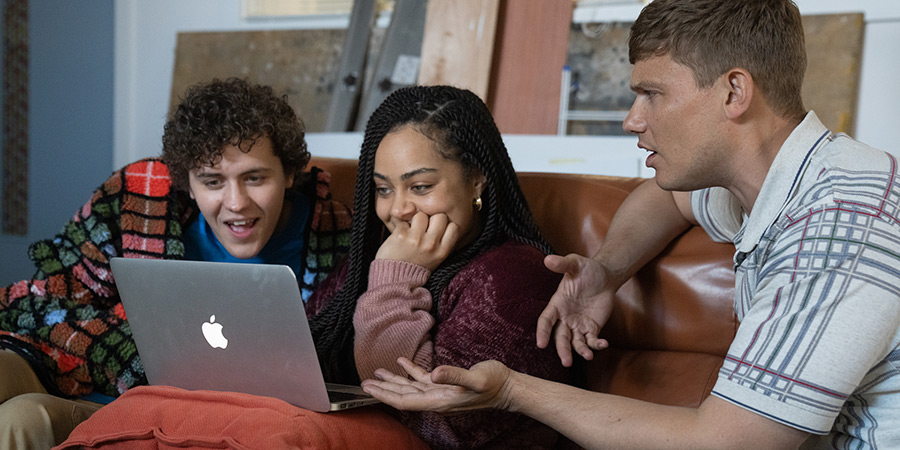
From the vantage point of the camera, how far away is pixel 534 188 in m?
1.99

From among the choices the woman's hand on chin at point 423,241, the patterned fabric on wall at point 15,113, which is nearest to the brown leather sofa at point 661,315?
the woman's hand on chin at point 423,241

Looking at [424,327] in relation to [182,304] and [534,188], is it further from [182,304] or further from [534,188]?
[534,188]

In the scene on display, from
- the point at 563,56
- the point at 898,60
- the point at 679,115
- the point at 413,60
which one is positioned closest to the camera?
the point at 679,115

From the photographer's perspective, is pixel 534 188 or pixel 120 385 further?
pixel 534 188

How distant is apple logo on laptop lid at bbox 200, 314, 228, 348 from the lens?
1361 mm

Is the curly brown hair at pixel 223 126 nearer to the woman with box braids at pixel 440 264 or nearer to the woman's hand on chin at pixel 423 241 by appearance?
the woman with box braids at pixel 440 264

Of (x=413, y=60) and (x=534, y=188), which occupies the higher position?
(x=413, y=60)

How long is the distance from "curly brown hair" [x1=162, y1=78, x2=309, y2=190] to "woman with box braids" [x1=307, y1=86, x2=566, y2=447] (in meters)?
0.29

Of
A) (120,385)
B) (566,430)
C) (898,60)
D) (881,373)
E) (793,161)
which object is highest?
(898,60)

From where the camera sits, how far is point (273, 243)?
2.11 m

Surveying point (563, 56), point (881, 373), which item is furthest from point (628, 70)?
point (881, 373)

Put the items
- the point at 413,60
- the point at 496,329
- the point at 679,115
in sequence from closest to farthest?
the point at 679,115 → the point at 496,329 → the point at 413,60

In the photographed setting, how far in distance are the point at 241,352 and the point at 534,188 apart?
0.89 m

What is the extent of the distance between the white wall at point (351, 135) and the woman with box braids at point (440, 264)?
1.79m
